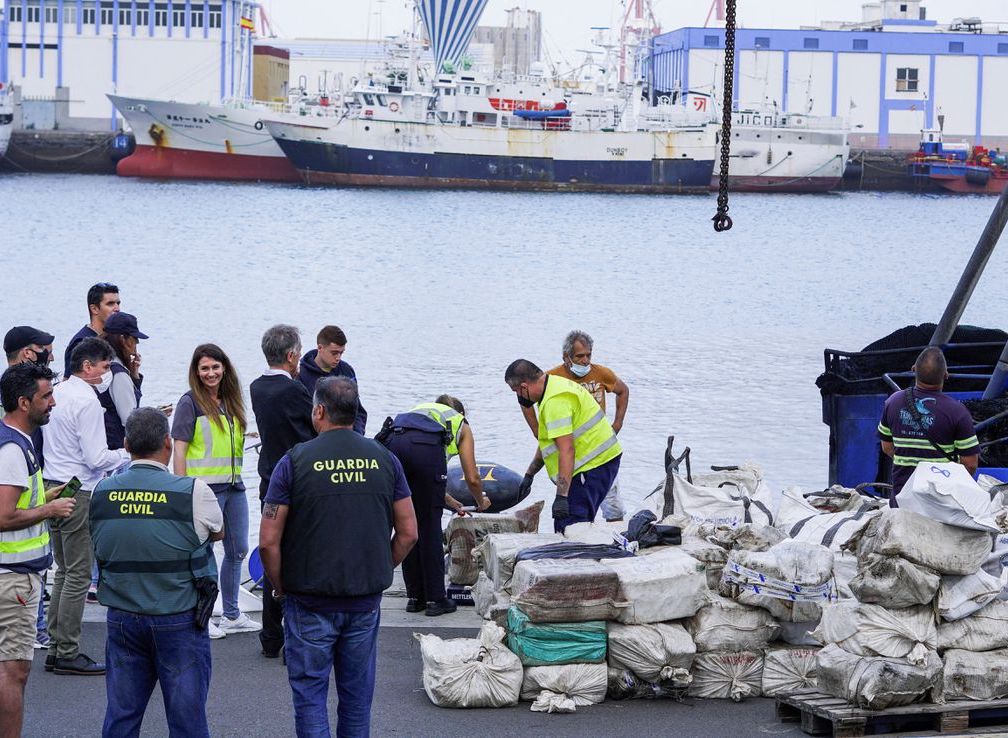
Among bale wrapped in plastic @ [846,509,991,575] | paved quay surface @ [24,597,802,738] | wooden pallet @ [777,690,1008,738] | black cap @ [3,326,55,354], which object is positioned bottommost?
paved quay surface @ [24,597,802,738]

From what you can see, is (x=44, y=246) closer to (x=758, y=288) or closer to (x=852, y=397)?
(x=758, y=288)

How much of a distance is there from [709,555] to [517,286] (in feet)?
114

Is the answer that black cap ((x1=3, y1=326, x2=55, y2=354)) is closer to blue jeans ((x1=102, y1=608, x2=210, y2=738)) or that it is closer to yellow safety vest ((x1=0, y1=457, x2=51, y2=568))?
yellow safety vest ((x1=0, y1=457, x2=51, y2=568))

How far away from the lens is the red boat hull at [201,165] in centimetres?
8275

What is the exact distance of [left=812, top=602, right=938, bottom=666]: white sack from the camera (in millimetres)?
5586

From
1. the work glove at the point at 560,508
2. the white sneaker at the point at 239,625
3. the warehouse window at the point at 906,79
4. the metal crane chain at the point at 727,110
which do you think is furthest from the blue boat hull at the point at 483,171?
the white sneaker at the point at 239,625

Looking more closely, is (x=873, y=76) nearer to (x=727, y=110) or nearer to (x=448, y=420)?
(x=727, y=110)

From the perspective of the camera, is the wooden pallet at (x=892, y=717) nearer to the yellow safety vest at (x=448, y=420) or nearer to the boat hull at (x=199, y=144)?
the yellow safety vest at (x=448, y=420)

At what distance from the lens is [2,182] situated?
7706cm

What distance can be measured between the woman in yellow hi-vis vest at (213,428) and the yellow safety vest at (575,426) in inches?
69.8

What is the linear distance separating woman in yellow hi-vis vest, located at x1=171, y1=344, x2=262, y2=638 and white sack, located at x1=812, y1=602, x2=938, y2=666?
2.88 metres

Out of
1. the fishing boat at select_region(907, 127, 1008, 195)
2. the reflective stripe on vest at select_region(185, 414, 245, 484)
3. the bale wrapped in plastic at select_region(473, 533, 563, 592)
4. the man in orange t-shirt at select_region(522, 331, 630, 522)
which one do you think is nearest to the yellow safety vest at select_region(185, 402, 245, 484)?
the reflective stripe on vest at select_region(185, 414, 245, 484)

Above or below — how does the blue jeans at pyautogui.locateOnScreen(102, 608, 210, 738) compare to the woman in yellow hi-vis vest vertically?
below

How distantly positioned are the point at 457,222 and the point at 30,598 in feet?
195
